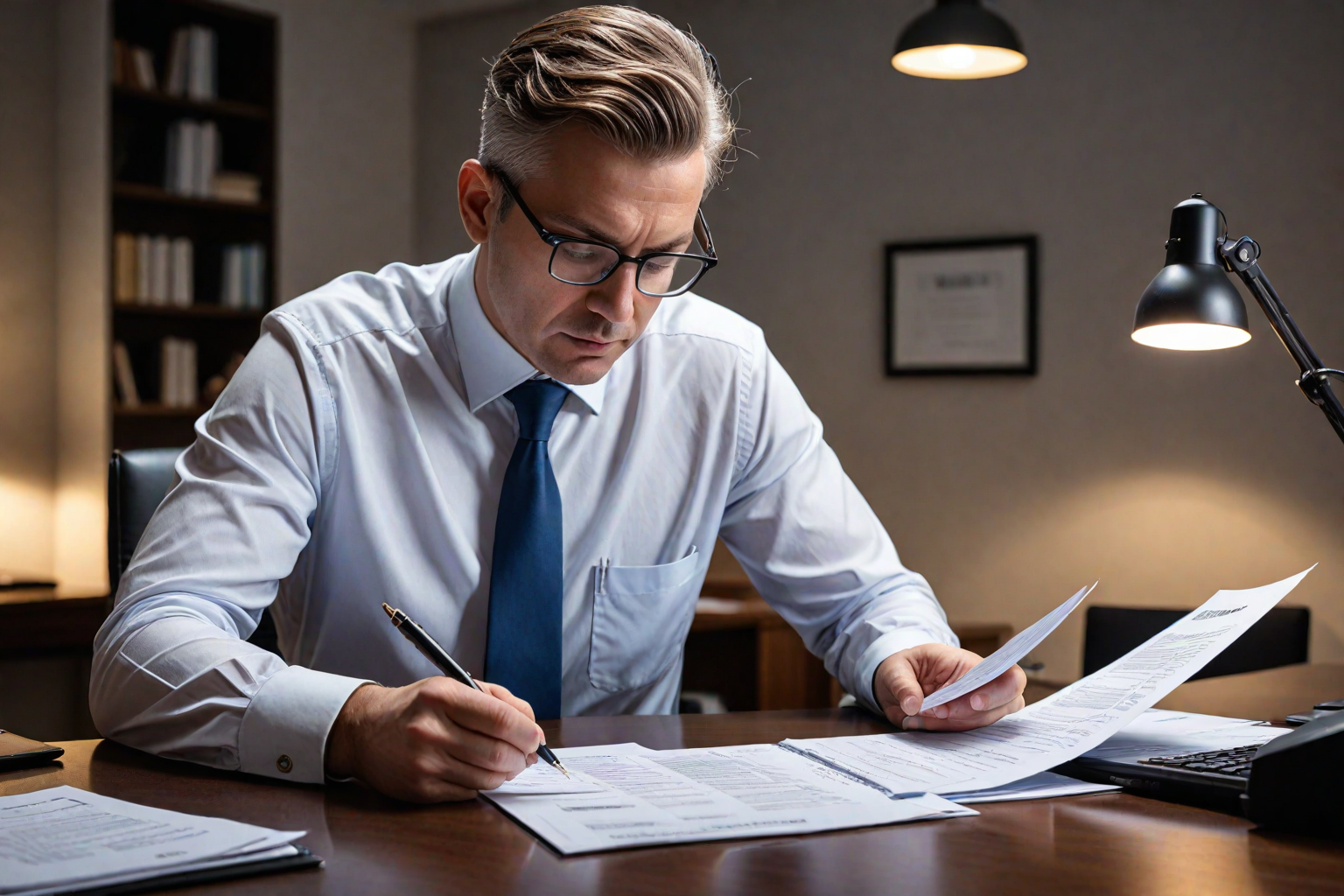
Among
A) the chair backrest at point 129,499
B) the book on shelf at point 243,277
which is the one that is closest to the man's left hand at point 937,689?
the chair backrest at point 129,499

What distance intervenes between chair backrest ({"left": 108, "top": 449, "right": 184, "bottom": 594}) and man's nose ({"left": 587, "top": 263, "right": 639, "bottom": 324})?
0.70 meters

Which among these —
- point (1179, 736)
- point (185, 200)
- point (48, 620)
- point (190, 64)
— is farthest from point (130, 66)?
point (1179, 736)

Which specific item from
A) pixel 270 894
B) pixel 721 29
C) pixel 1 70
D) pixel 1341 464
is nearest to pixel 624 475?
pixel 270 894

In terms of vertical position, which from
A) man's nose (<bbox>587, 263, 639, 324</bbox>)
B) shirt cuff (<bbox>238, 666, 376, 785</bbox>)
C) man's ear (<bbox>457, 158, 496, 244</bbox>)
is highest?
man's ear (<bbox>457, 158, 496, 244</bbox>)

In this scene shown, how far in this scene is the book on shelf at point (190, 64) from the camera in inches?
181

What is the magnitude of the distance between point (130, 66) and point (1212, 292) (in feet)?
13.8

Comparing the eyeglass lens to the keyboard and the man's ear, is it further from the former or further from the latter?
the keyboard

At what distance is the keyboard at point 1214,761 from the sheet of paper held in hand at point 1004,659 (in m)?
0.13

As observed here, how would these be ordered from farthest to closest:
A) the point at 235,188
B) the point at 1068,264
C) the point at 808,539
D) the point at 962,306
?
1. the point at 235,188
2. the point at 962,306
3. the point at 1068,264
4. the point at 808,539

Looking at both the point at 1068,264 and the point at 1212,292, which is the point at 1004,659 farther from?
the point at 1068,264

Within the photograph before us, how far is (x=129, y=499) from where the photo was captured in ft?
5.47

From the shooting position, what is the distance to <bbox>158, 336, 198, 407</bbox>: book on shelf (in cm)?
459

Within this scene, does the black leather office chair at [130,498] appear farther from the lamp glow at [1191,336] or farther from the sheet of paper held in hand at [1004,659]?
the lamp glow at [1191,336]

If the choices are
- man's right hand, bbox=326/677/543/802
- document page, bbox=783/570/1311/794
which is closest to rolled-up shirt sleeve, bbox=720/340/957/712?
document page, bbox=783/570/1311/794
